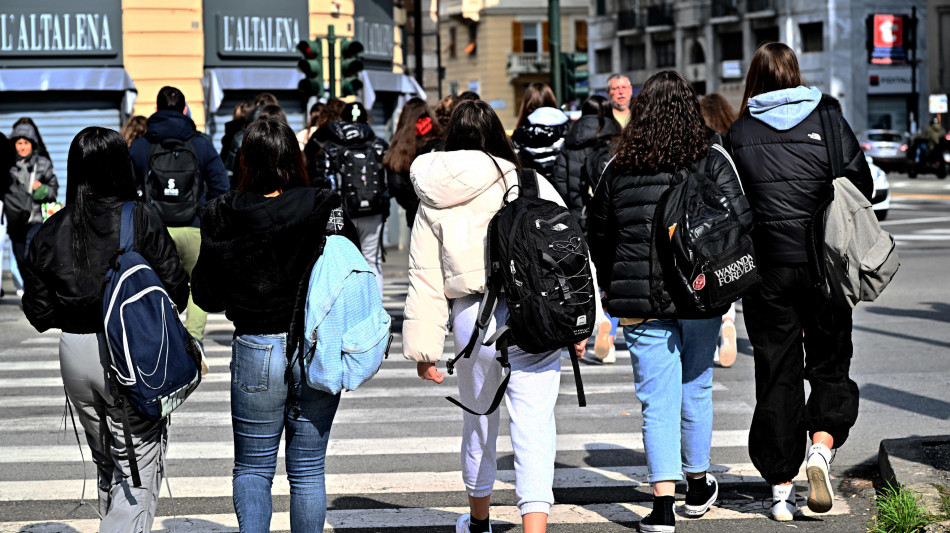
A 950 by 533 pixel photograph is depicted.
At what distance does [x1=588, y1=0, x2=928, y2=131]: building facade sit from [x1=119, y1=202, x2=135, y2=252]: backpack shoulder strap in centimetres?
4802

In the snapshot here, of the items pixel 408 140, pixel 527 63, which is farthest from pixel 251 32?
pixel 527 63

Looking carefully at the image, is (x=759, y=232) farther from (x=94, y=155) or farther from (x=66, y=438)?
(x=66, y=438)

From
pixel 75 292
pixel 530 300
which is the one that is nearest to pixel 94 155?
pixel 75 292

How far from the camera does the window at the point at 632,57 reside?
7459 centimetres

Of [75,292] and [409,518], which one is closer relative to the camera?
[75,292]

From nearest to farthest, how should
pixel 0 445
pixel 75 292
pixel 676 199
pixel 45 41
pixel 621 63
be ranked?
1. pixel 75 292
2. pixel 676 199
3. pixel 0 445
4. pixel 45 41
5. pixel 621 63

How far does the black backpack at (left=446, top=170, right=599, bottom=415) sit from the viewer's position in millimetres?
4738

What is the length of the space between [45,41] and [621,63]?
58849 millimetres

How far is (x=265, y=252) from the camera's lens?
441cm

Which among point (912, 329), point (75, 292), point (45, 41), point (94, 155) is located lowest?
point (912, 329)

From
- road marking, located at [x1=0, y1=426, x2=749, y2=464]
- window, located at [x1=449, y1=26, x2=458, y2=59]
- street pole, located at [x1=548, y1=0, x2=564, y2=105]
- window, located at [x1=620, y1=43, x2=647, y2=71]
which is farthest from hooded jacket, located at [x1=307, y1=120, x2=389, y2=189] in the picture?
window, located at [x1=449, y1=26, x2=458, y2=59]

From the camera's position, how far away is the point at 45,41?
63.7ft

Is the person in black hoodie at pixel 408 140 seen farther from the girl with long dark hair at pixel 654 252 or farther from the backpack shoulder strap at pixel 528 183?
the backpack shoulder strap at pixel 528 183

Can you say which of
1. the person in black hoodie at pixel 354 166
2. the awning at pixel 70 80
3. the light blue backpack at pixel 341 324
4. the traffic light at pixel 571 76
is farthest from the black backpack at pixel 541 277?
the awning at pixel 70 80
